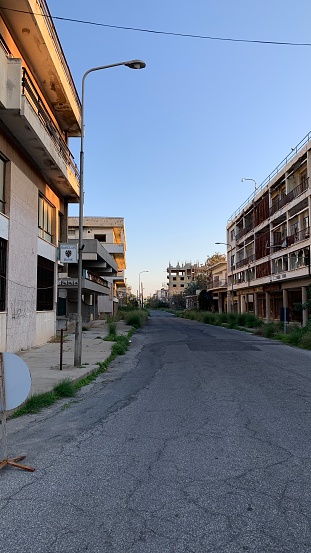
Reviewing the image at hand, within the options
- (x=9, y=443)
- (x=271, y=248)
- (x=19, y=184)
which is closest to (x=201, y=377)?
(x=9, y=443)

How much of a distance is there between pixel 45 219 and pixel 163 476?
17.2m

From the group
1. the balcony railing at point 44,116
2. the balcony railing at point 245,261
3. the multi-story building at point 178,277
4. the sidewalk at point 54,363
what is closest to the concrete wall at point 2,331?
the sidewalk at point 54,363

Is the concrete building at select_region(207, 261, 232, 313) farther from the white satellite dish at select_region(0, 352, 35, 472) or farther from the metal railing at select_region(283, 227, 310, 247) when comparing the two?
the white satellite dish at select_region(0, 352, 35, 472)

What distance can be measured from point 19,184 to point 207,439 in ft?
40.7

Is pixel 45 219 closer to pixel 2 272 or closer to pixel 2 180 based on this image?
pixel 2 180

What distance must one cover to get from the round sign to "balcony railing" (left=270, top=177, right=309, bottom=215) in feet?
112

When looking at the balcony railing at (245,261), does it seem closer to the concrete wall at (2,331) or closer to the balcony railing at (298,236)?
the balcony railing at (298,236)

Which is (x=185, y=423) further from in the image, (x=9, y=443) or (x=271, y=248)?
(x=271, y=248)

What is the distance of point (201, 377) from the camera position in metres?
11.1

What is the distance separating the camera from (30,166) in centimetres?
1714

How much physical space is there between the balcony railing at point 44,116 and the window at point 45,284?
15.3 ft

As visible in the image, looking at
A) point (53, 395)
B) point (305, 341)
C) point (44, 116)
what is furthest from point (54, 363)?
point (305, 341)

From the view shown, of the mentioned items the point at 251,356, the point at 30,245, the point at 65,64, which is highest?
the point at 65,64

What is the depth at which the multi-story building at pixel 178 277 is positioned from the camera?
153625 millimetres
